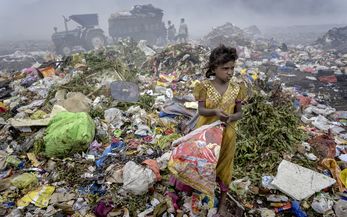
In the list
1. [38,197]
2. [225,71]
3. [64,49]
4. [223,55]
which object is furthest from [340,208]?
[64,49]

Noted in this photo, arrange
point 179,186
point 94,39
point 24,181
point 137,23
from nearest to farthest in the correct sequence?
point 179,186
point 24,181
point 94,39
point 137,23

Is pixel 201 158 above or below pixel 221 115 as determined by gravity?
below

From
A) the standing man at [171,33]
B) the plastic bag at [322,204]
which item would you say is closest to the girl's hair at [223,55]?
the plastic bag at [322,204]

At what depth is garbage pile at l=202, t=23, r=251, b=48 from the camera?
1436 cm

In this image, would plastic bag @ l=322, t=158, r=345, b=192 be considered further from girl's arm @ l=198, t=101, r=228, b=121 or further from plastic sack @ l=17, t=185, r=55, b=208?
plastic sack @ l=17, t=185, r=55, b=208

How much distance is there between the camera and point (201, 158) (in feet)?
6.56

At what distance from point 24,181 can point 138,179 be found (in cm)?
132

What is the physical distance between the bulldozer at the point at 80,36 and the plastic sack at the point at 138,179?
13521 millimetres

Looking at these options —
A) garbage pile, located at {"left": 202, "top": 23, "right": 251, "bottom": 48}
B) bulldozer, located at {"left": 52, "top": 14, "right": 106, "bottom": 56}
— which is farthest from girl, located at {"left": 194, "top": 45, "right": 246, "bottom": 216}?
bulldozer, located at {"left": 52, "top": 14, "right": 106, "bottom": 56}

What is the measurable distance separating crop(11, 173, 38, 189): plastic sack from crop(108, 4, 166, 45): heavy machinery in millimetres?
14947

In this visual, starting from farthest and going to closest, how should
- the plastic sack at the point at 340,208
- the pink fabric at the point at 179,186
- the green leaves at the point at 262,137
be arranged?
the green leaves at the point at 262,137
the pink fabric at the point at 179,186
the plastic sack at the point at 340,208

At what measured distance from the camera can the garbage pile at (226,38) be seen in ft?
47.1

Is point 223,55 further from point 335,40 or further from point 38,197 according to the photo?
point 335,40

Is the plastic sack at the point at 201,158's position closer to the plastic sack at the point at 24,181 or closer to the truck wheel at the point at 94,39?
the plastic sack at the point at 24,181
